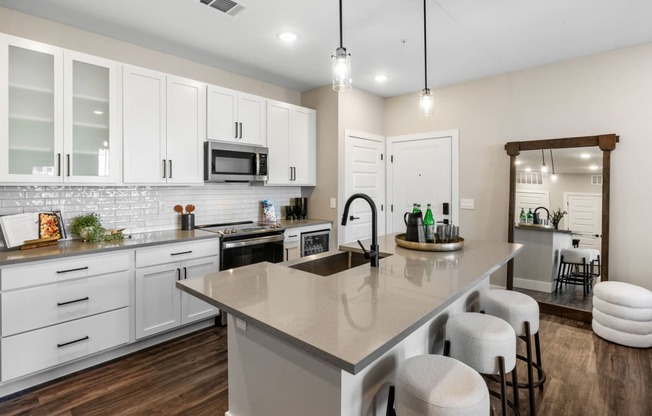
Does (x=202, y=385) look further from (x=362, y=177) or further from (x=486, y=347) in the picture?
(x=362, y=177)

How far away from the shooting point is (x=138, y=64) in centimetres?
331

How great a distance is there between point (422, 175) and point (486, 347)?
3338mm

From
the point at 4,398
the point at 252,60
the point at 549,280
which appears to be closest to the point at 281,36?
the point at 252,60

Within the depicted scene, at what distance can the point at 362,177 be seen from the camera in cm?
479

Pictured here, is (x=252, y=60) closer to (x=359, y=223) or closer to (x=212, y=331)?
(x=359, y=223)

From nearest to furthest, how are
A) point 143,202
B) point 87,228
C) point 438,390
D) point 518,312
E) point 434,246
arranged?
point 438,390, point 518,312, point 434,246, point 87,228, point 143,202

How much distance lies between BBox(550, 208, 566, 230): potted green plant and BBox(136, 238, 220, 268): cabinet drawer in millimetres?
3496

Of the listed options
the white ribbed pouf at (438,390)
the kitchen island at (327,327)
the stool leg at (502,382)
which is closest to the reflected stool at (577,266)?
the kitchen island at (327,327)

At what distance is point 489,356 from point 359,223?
3173 mm

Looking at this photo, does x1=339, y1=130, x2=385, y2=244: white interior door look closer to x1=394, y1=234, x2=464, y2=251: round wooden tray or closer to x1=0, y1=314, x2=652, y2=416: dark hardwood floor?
x1=394, y1=234, x2=464, y2=251: round wooden tray

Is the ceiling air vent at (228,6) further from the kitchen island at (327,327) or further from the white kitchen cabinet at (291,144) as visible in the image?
the kitchen island at (327,327)

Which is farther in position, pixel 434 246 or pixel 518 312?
pixel 434 246

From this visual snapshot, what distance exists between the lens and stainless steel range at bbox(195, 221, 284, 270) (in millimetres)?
3371

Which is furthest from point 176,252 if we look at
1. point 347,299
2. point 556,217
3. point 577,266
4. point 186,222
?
point 577,266
